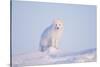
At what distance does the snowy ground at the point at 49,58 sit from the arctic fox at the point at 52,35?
0.07 meters

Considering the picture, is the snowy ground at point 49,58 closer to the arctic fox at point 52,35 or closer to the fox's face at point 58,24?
the arctic fox at point 52,35

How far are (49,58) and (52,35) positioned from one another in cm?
20

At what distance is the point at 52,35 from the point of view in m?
1.38

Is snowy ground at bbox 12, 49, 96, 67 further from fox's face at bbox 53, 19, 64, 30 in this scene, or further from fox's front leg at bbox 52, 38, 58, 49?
fox's face at bbox 53, 19, 64, 30

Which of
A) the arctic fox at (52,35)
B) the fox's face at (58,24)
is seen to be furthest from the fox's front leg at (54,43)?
the fox's face at (58,24)

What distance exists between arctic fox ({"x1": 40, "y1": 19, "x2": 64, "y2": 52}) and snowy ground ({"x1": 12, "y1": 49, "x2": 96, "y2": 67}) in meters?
0.07

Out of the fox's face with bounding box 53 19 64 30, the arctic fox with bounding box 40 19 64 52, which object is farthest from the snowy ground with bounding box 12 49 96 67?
the fox's face with bounding box 53 19 64 30

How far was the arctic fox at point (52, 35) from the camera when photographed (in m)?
1.35

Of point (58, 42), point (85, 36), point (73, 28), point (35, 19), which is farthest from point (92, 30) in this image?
point (35, 19)

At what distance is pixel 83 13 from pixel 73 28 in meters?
0.17

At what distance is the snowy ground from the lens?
51.1 inches

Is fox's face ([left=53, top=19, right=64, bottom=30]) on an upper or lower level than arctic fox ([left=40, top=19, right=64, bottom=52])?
upper

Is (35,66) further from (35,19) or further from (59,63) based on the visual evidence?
(35,19)

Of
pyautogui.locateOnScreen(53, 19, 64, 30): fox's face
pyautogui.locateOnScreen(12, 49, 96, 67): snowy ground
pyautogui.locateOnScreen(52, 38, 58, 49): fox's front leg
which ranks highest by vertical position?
pyautogui.locateOnScreen(53, 19, 64, 30): fox's face
